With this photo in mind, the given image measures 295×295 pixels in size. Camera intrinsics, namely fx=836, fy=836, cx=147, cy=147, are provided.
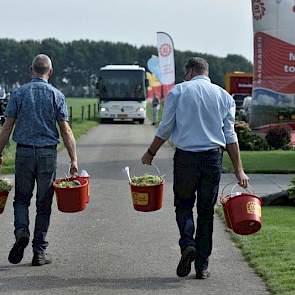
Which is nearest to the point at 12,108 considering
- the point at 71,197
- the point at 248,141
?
the point at 71,197

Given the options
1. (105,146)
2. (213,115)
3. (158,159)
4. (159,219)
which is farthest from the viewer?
(105,146)

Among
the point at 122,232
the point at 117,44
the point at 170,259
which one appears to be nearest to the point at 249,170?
the point at 122,232

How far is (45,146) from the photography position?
7.90 m

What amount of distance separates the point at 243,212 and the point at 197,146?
72 centimetres

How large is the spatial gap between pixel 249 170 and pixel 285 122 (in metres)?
10.5

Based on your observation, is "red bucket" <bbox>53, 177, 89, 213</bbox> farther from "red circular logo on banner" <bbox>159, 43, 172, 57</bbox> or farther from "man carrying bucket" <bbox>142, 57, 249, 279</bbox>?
"red circular logo on banner" <bbox>159, 43, 172, 57</bbox>

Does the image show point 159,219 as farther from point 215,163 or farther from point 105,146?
point 105,146

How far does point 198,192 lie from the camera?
7.59 meters

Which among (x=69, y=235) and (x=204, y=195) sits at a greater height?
(x=204, y=195)

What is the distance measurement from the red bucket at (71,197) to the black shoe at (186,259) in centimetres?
119

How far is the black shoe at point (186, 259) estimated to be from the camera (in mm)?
7324

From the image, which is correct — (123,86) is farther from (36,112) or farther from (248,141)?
(36,112)

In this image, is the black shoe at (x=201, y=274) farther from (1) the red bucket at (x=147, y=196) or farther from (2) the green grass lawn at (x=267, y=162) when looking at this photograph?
(2) the green grass lawn at (x=267, y=162)

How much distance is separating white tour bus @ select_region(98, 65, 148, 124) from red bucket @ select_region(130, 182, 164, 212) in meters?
37.2
